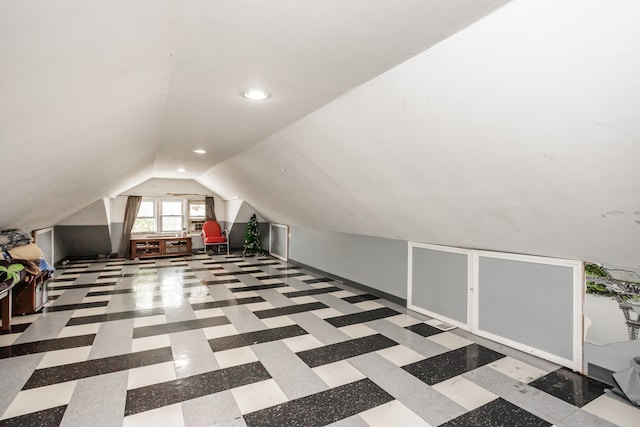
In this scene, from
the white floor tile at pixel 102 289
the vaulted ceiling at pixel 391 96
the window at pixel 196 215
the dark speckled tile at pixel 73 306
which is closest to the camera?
the vaulted ceiling at pixel 391 96

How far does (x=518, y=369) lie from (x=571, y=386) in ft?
1.13

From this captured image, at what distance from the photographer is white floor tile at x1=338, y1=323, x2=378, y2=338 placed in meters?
3.39

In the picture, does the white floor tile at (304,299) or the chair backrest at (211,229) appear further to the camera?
the chair backrest at (211,229)

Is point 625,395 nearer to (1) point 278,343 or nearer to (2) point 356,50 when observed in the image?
(1) point 278,343

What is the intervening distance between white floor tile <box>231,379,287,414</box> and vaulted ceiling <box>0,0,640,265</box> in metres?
1.97

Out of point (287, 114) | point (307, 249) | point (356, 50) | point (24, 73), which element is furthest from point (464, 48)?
point (307, 249)

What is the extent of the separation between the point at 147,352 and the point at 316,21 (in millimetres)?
2976

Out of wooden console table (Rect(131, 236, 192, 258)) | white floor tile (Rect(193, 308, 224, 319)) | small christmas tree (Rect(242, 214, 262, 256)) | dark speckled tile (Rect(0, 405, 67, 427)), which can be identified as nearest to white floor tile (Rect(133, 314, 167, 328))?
white floor tile (Rect(193, 308, 224, 319))

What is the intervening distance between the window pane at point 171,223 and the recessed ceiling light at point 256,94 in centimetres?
786

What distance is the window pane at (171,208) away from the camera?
937cm

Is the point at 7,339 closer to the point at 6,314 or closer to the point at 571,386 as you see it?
the point at 6,314

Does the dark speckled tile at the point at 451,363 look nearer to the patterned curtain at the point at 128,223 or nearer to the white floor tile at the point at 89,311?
the white floor tile at the point at 89,311

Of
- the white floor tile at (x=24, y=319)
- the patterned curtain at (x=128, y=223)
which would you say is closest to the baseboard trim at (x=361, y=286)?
the white floor tile at (x=24, y=319)

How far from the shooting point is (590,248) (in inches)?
96.3
